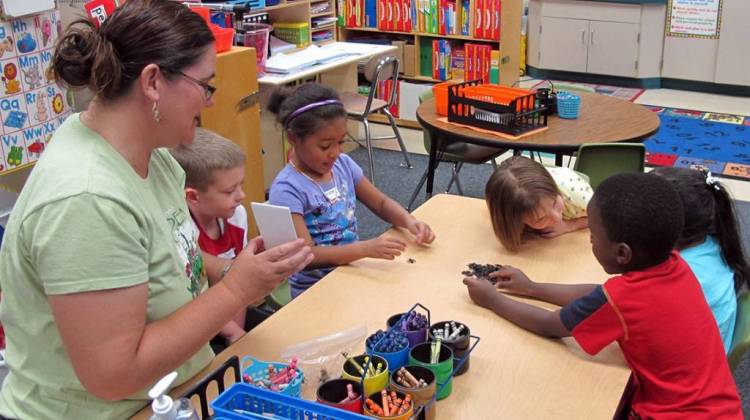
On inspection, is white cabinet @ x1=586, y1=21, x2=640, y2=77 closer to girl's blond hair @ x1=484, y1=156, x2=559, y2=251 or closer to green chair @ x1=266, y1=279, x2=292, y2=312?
girl's blond hair @ x1=484, y1=156, x2=559, y2=251

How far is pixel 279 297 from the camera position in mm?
2105

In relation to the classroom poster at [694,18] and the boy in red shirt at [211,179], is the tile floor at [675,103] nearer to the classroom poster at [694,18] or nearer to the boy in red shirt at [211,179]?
the classroom poster at [694,18]

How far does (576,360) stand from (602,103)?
2.32 meters

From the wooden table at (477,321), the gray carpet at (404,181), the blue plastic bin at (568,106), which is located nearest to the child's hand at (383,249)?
the wooden table at (477,321)

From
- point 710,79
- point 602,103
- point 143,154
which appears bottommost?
point 710,79

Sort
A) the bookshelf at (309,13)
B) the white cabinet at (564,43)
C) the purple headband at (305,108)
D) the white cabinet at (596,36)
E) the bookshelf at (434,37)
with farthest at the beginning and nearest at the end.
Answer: the white cabinet at (564,43) → the white cabinet at (596,36) → the bookshelf at (434,37) → the bookshelf at (309,13) → the purple headband at (305,108)

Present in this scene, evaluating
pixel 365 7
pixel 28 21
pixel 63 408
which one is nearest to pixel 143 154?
pixel 63 408

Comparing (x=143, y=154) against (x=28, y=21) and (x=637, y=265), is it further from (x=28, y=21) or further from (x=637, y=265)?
(x=28, y=21)

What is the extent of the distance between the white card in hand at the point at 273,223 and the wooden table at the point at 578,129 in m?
1.60

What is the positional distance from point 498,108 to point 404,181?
5.28ft

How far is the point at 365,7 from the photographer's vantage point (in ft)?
18.9

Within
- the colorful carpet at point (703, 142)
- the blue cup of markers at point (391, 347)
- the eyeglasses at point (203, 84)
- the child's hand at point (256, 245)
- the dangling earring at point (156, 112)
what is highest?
the eyeglasses at point (203, 84)

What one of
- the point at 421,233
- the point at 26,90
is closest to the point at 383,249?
the point at 421,233

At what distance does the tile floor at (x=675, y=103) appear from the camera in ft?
18.1
